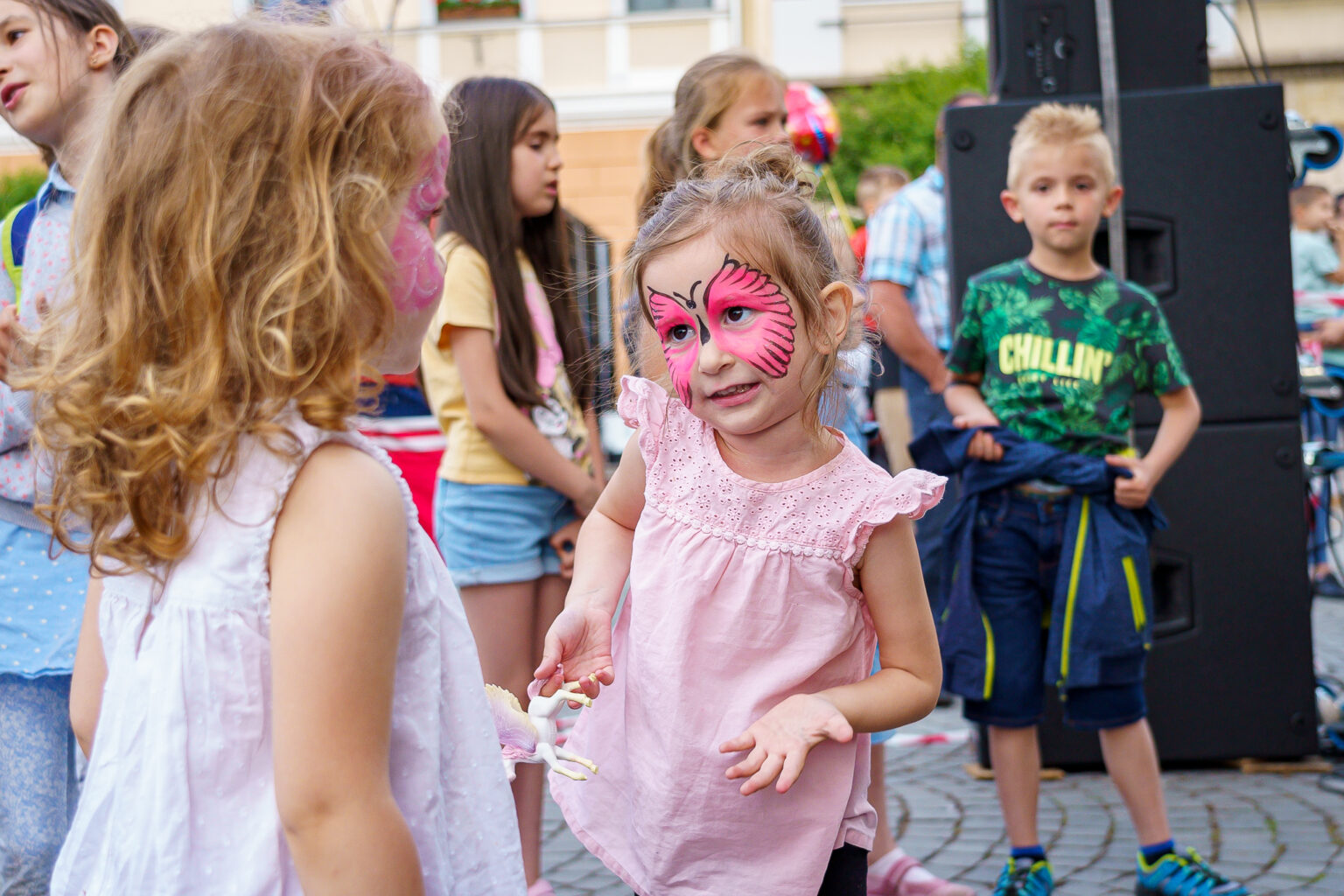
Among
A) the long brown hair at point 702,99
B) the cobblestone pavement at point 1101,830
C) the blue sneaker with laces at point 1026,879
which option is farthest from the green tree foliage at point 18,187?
the blue sneaker with laces at point 1026,879

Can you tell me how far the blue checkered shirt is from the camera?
183 inches

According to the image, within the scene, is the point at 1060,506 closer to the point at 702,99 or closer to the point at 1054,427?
the point at 1054,427

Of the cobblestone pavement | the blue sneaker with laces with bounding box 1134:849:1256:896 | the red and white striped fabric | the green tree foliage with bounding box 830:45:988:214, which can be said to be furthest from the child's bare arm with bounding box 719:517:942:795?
the green tree foliage with bounding box 830:45:988:214

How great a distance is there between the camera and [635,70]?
57.9 ft

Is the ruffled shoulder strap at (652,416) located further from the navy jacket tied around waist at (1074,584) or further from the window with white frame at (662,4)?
the window with white frame at (662,4)

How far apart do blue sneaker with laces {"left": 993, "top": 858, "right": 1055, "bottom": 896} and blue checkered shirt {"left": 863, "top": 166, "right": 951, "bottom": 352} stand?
6.50ft

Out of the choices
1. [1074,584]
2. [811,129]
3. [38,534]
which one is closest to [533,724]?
[38,534]

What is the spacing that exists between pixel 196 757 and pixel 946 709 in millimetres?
4247

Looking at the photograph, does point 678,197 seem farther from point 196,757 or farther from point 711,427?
point 196,757

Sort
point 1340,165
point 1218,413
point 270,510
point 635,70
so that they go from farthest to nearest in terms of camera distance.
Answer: point 635,70 < point 1340,165 < point 1218,413 < point 270,510

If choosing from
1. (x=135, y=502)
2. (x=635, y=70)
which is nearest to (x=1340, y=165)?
(x=635, y=70)

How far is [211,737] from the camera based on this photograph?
125 cm

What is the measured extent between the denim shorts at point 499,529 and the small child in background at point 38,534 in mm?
891

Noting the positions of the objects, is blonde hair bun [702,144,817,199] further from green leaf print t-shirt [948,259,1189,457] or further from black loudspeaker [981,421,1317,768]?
black loudspeaker [981,421,1317,768]
